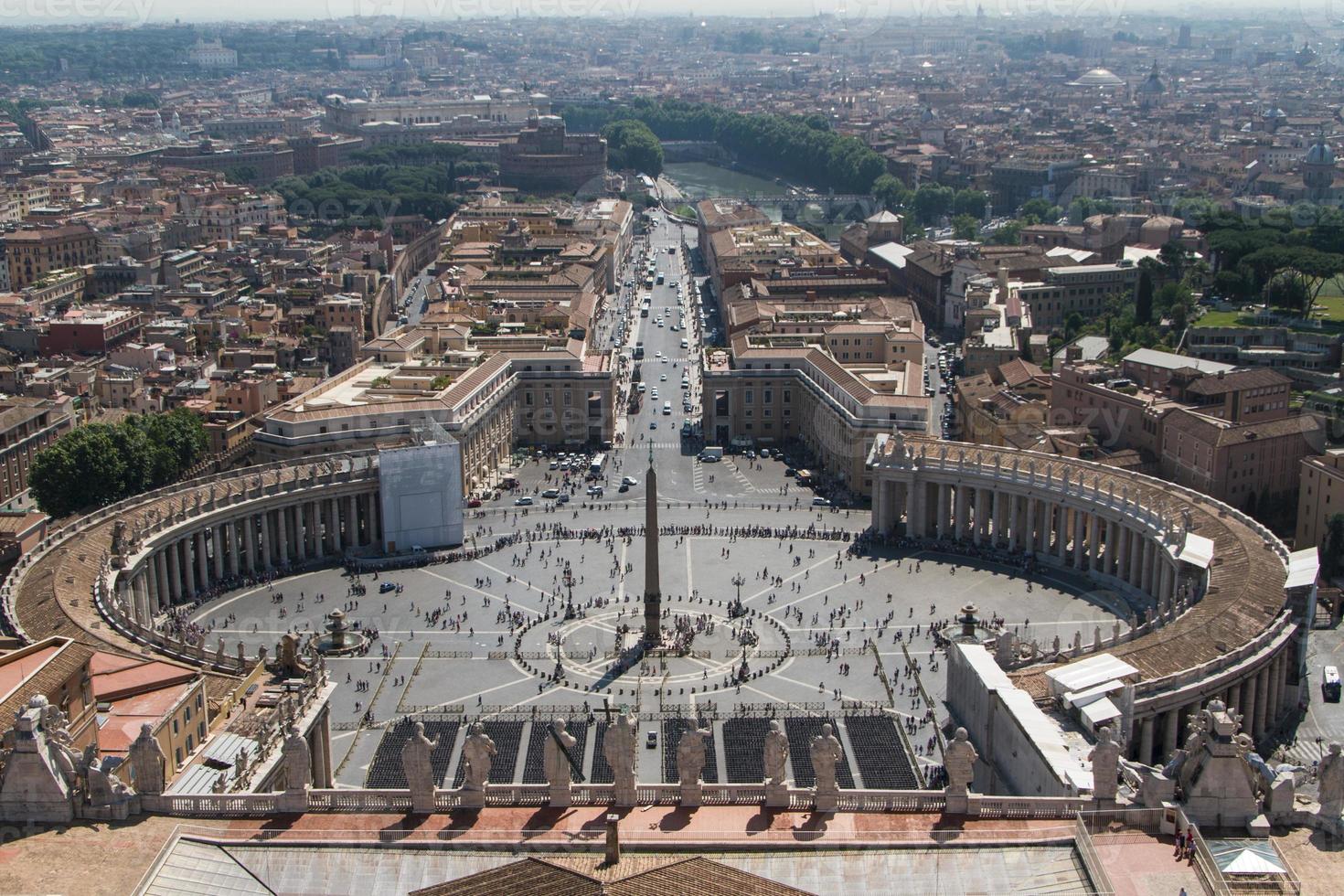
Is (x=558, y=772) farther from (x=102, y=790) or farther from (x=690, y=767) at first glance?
(x=102, y=790)

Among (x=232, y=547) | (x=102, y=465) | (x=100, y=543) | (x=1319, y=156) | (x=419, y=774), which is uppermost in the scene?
(x=1319, y=156)

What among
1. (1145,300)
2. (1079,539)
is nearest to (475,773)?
(1079,539)

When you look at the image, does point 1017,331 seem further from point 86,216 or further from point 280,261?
point 86,216

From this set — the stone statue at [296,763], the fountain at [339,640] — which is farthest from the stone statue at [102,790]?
the fountain at [339,640]

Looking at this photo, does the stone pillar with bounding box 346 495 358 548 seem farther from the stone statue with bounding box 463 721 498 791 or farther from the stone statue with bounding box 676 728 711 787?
the stone statue with bounding box 676 728 711 787

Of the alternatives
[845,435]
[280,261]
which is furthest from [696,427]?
[280,261]

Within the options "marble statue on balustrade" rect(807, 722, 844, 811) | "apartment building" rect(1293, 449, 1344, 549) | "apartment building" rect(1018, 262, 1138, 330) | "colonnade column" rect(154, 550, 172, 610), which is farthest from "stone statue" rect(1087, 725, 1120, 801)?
"apartment building" rect(1018, 262, 1138, 330)
